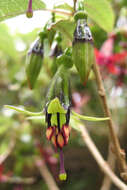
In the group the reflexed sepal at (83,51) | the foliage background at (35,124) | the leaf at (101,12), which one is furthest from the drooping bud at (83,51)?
the foliage background at (35,124)

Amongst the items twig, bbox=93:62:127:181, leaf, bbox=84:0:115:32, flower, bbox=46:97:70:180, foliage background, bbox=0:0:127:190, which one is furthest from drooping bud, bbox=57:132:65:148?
foliage background, bbox=0:0:127:190

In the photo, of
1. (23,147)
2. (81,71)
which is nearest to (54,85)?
(81,71)

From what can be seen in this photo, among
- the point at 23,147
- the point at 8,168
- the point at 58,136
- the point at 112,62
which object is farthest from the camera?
the point at 8,168

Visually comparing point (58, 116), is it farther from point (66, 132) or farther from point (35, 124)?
point (35, 124)

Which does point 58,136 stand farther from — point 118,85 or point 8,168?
point 8,168

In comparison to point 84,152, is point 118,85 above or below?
above

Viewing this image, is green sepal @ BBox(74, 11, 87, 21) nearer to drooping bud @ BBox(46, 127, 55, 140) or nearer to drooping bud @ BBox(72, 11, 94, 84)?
drooping bud @ BBox(72, 11, 94, 84)

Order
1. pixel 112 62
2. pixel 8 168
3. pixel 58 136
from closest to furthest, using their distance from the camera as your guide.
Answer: pixel 58 136
pixel 112 62
pixel 8 168
